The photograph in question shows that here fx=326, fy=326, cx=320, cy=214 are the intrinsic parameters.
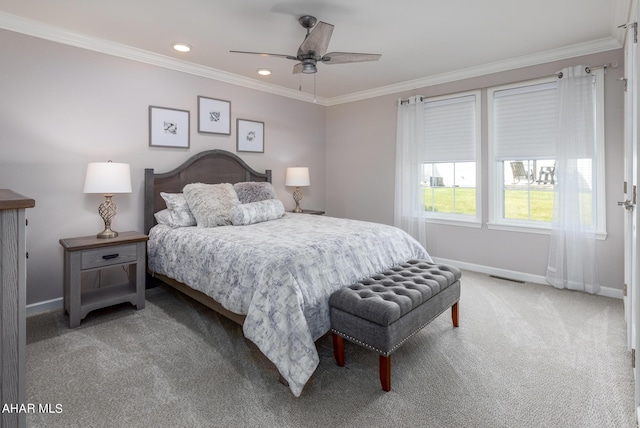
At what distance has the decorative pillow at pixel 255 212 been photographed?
330cm

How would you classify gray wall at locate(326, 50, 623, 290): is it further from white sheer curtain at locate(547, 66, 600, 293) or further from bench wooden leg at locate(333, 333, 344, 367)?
bench wooden leg at locate(333, 333, 344, 367)

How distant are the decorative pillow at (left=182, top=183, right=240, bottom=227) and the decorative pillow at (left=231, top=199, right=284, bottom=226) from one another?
3.5 inches

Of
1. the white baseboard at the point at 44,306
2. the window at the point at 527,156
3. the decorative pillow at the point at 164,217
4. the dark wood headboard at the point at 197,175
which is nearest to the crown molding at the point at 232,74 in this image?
the window at the point at 527,156

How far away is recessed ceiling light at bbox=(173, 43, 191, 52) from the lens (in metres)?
3.29

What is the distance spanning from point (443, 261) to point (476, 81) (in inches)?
93.7

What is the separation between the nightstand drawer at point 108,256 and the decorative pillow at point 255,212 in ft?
3.14

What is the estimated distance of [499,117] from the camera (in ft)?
13.0

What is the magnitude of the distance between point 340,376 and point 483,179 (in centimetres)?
320

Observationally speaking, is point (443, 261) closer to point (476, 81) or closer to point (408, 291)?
point (476, 81)

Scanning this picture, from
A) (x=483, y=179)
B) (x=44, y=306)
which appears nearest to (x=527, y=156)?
(x=483, y=179)

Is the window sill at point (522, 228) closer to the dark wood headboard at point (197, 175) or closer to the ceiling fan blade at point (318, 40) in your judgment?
the ceiling fan blade at point (318, 40)

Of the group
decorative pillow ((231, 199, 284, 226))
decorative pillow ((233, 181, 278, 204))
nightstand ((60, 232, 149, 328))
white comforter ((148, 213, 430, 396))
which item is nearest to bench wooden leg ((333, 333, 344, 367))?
white comforter ((148, 213, 430, 396))

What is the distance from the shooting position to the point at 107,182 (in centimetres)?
290

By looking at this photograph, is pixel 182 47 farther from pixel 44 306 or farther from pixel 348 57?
pixel 44 306
